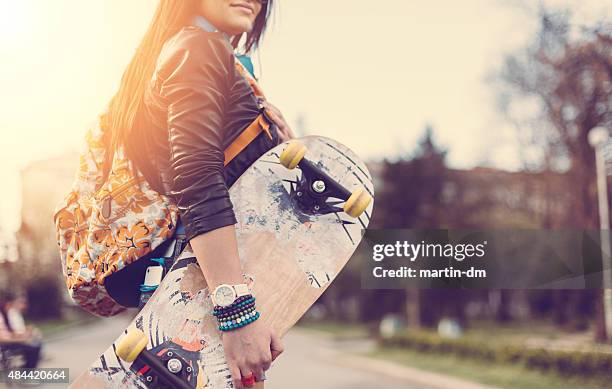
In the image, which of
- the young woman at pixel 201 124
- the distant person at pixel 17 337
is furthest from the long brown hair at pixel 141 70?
the distant person at pixel 17 337

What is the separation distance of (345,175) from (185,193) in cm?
27

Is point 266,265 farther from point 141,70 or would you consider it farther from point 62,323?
point 62,323

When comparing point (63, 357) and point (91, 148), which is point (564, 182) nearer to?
point (63, 357)

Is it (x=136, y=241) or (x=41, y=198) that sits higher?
(x=136, y=241)

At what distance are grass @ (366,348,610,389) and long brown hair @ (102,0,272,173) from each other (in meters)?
7.18

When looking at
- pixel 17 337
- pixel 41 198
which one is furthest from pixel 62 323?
pixel 41 198

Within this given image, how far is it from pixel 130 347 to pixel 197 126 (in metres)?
0.29

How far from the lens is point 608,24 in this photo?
7.29m

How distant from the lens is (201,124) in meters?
0.82

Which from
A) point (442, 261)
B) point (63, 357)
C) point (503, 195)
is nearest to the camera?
point (442, 261)

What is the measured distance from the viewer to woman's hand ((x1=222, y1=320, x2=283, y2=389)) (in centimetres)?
81

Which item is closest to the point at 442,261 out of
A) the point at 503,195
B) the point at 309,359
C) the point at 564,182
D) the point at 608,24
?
the point at 608,24

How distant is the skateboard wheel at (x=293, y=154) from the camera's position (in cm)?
87

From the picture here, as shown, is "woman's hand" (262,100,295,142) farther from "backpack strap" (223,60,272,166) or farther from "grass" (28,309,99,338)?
"grass" (28,309,99,338)
